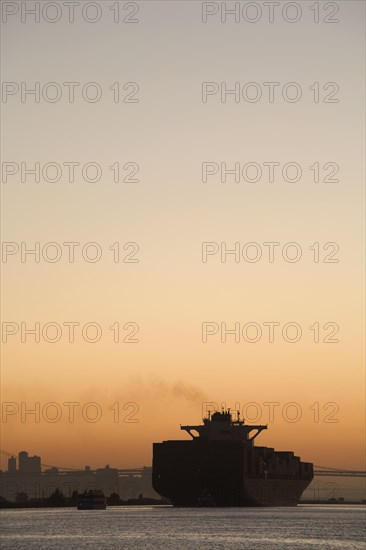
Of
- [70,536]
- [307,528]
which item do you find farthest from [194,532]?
[307,528]

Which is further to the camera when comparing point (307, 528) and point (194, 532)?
point (307, 528)

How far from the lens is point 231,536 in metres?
138

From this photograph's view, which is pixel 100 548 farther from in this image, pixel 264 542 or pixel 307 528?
pixel 307 528

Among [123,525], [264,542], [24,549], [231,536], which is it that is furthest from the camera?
[123,525]

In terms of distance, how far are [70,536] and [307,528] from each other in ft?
133

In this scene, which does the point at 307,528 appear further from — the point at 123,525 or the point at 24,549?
the point at 24,549

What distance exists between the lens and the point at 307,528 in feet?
541

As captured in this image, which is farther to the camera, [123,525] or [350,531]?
[123,525]

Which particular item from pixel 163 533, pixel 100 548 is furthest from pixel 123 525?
pixel 100 548

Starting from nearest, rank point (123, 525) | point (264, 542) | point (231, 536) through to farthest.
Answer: point (264, 542) < point (231, 536) < point (123, 525)

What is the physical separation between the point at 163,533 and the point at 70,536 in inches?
498

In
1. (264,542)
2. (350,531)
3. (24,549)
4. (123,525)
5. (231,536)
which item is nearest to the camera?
(24,549)

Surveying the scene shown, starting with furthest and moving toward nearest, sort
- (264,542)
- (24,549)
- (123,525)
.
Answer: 1. (123,525)
2. (264,542)
3. (24,549)

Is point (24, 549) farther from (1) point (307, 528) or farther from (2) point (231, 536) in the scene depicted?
(1) point (307, 528)
